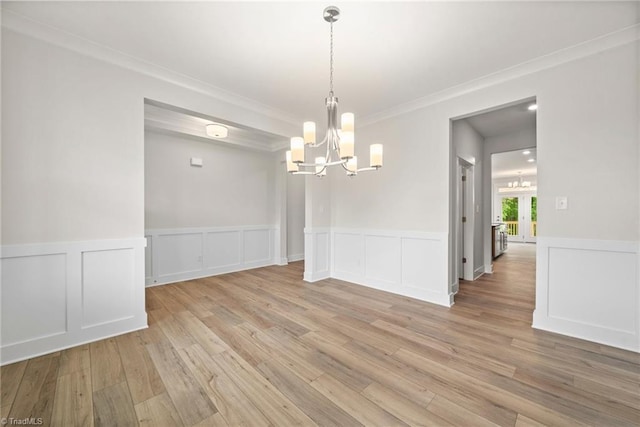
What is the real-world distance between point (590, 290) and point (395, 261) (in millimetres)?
1947

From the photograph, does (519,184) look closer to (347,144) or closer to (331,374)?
Answer: (347,144)

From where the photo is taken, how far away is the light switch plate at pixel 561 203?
2447 millimetres

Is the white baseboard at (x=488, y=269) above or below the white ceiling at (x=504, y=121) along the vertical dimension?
below

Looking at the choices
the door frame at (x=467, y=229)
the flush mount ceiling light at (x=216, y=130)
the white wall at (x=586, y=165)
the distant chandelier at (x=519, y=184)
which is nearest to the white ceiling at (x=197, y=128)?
the flush mount ceiling light at (x=216, y=130)

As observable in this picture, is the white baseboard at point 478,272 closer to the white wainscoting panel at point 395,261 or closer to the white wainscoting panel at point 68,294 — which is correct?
the white wainscoting panel at point 395,261

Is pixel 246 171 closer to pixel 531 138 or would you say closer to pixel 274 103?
pixel 274 103

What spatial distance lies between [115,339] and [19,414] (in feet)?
2.95

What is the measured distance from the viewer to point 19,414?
4.77 feet

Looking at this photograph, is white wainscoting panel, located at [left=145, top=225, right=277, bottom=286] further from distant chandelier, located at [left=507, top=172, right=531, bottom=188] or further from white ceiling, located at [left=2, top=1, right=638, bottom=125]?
distant chandelier, located at [left=507, top=172, right=531, bottom=188]

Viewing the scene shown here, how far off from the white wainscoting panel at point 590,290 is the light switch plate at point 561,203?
Result: 32cm

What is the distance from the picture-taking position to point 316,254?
4.34 meters

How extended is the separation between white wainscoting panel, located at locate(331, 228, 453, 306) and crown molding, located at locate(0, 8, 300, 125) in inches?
101

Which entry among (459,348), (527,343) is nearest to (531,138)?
(527,343)

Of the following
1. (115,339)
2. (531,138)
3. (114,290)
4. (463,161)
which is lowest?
(115,339)
